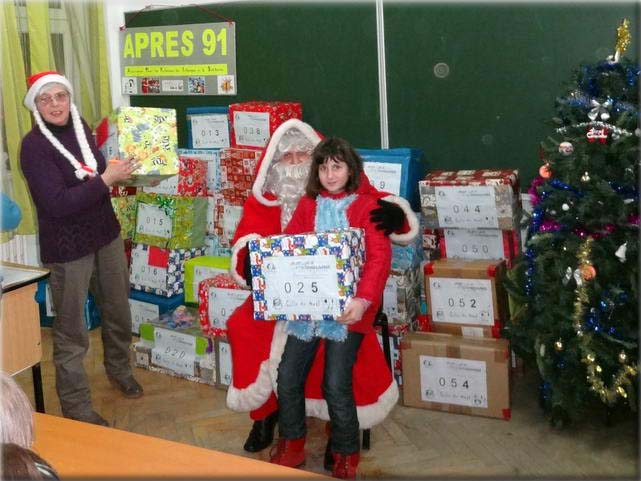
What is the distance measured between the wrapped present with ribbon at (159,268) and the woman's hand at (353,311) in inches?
79.1

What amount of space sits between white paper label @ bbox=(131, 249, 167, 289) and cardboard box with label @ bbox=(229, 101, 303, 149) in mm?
873

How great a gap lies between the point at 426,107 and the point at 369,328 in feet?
5.06

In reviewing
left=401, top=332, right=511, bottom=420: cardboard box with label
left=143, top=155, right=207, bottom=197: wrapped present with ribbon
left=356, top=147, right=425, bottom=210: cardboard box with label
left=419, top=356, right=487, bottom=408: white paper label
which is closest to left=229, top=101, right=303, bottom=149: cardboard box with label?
left=143, top=155, right=207, bottom=197: wrapped present with ribbon

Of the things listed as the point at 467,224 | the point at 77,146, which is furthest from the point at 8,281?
the point at 467,224

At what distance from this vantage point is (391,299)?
11.5 ft

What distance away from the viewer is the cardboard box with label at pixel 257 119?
13.2ft

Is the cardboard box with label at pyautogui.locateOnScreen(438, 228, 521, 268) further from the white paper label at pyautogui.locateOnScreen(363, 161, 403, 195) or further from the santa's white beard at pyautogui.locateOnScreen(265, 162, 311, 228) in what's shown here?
the santa's white beard at pyautogui.locateOnScreen(265, 162, 311, 228)

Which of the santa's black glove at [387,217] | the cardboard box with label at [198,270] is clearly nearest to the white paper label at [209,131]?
the cardboard box with label at [198,270]

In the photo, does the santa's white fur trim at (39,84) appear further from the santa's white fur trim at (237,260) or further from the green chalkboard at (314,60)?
the green chalkboard at (314,60)

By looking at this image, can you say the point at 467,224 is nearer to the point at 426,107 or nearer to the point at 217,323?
the point at 426,107

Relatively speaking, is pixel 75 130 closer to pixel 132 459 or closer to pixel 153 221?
pixel 153 221

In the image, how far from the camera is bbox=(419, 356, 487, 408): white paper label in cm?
324

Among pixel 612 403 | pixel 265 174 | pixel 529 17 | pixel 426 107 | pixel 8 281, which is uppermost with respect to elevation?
pixel 529 17

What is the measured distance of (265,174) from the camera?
9.96 feet
